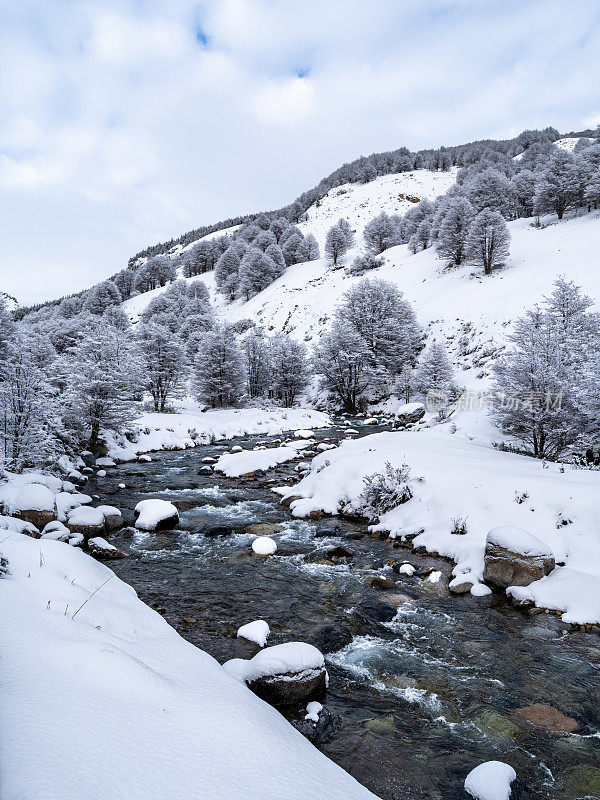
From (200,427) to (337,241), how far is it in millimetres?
60989

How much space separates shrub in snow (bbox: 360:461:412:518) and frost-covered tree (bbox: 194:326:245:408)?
33011mm

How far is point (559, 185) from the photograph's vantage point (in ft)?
173

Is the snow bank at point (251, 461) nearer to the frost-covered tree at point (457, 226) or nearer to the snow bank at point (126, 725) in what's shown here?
Result: the snow bank at point (126, 725)

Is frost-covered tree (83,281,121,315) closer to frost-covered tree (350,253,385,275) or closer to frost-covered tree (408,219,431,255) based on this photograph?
frost-covered tree (350,253,385,275)

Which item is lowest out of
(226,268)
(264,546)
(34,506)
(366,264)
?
(264,546)

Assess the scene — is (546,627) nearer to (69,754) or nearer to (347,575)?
(347,575)

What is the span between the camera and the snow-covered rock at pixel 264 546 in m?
11.3

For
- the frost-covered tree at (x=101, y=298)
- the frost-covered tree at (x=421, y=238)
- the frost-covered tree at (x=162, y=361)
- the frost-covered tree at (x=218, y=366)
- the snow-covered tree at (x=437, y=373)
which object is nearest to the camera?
the snow-covered tree at (x=437, y=373)

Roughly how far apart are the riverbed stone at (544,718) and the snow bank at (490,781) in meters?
1.34

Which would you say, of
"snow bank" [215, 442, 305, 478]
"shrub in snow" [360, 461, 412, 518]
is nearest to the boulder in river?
"shrub in snow" [360, 461, 412, 518]

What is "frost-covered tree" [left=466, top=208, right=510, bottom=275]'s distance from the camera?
47344 mm

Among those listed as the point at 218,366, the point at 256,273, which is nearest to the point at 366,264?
the point at 256,273

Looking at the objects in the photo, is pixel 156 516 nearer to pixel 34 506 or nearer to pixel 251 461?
pixel 34 506

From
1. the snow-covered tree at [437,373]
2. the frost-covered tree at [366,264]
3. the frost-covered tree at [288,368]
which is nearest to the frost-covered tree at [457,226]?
the frost-covered tree at [366,264]
